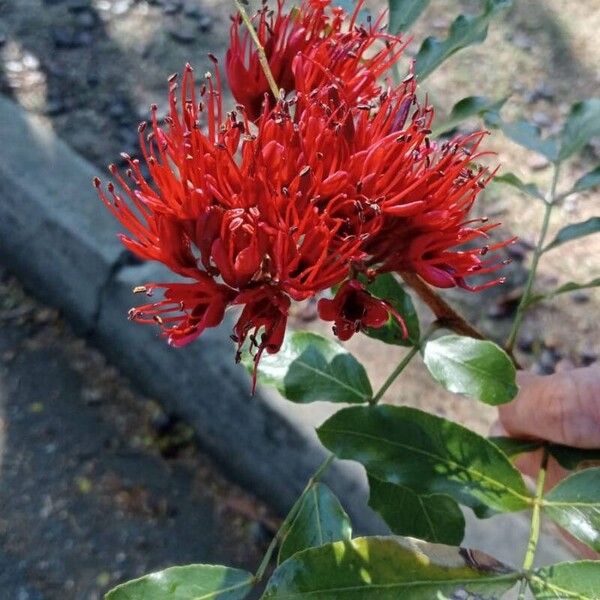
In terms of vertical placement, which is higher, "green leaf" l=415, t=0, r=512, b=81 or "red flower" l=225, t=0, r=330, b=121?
"green leaf" l=415, t=0, r=512, b=81

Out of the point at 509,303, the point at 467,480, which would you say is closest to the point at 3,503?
the point at 509,303

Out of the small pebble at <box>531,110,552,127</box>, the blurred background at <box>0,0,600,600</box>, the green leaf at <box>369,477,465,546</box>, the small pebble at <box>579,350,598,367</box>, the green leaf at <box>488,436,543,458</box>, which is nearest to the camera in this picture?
the green leaf at <box>369,477,465,546</box>

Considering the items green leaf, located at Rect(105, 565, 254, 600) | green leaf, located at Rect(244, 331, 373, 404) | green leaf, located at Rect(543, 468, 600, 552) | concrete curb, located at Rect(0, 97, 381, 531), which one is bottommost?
concrete curb, located at Rect(0, 97, 381, 531)

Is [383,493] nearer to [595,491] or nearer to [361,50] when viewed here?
[595,491]

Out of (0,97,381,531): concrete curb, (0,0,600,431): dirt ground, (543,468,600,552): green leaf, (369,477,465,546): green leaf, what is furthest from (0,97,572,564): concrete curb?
(543,468,600,552): green leaf

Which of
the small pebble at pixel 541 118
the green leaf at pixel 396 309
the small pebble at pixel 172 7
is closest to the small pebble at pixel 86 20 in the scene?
the small pebble at pixel 172 7

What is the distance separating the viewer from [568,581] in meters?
0.63

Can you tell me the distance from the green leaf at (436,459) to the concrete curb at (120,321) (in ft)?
3.00

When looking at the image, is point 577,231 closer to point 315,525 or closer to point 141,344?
point 315,525

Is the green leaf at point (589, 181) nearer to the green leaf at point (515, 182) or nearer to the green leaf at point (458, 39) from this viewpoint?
the green leaf at point (515, 182)

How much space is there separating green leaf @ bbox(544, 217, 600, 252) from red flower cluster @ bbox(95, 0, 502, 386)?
0.34 m

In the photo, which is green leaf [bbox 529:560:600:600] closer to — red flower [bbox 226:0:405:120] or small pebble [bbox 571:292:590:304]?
red flower [bbox 226:0:405:120]

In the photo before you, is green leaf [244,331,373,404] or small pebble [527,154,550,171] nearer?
green leaf [244,331,373,404]

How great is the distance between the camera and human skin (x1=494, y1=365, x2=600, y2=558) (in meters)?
0.89
